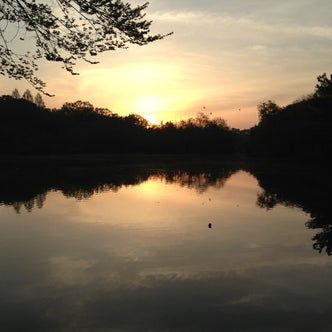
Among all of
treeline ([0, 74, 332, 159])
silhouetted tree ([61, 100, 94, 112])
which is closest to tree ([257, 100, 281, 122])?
treeline ([0, 74, 332, 159])

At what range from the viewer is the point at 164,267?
11.7 m

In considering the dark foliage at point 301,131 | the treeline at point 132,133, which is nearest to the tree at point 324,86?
the dark foliage at point 301,131

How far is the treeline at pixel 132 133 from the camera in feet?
252

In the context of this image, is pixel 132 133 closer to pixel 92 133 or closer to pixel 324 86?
pixel 92 133

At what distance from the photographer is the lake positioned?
839 centimetres

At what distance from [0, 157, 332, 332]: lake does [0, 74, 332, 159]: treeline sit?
42.9 m

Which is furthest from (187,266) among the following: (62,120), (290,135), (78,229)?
(62,120)

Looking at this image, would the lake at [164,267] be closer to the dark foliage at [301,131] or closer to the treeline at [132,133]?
the dark foliage at [301,131]

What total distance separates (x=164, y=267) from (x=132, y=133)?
10091 cm

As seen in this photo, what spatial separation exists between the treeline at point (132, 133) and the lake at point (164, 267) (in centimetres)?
4288

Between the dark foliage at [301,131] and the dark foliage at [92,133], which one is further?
the dark foliage at [92,133]

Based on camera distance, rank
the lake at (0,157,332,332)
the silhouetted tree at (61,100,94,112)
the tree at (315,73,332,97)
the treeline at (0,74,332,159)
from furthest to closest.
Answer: the silhouetted tree at (61,100,94,112) < the treeline at (0,74,332,159) < the tree at (315,73,332,97) < the lake at (0,157,332,332)

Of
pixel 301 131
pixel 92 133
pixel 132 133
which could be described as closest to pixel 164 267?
pixel 301 131

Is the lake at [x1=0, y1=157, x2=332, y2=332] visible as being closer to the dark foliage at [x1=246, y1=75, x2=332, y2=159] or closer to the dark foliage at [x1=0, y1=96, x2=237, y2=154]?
the dark foliage at [x1=246, y1=75, x2=332, y2=159]
